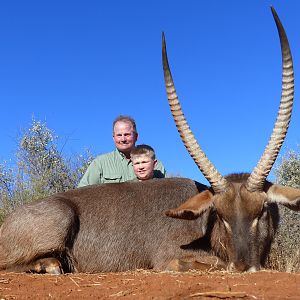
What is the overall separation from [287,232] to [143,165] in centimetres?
402

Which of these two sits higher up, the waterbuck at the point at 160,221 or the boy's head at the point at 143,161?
the boy's head at the point at 143,161

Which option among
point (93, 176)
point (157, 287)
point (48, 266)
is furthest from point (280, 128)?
point (93, 176)

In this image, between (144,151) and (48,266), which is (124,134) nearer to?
(144,151)

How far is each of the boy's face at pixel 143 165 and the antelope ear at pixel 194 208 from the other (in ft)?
6.55

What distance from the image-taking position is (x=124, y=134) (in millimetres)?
9273

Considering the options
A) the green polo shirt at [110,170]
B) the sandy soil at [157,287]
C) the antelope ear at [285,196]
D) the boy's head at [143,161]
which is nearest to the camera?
the sandy soil at [157,287]

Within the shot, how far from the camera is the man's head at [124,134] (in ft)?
30.3

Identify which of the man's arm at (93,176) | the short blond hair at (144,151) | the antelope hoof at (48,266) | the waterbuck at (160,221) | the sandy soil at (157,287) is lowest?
the antelope hoof at (48,266)

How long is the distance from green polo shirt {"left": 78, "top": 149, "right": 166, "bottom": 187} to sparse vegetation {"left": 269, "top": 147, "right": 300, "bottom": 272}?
2266mm

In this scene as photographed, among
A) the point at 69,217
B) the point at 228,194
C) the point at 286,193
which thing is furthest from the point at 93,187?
the point at 286,193

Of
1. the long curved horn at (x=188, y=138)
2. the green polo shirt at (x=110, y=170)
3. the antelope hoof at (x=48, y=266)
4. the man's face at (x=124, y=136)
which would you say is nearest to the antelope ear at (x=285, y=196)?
the long curved horn at (x=188, y=138)

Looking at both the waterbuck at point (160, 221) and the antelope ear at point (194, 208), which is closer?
the waterbuck at point (160, 221)

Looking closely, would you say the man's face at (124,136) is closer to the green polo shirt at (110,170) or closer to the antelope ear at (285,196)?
the green polo shirt at (110,170)

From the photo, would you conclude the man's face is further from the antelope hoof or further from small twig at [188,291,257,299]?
small twig at [188,291,257,299]
